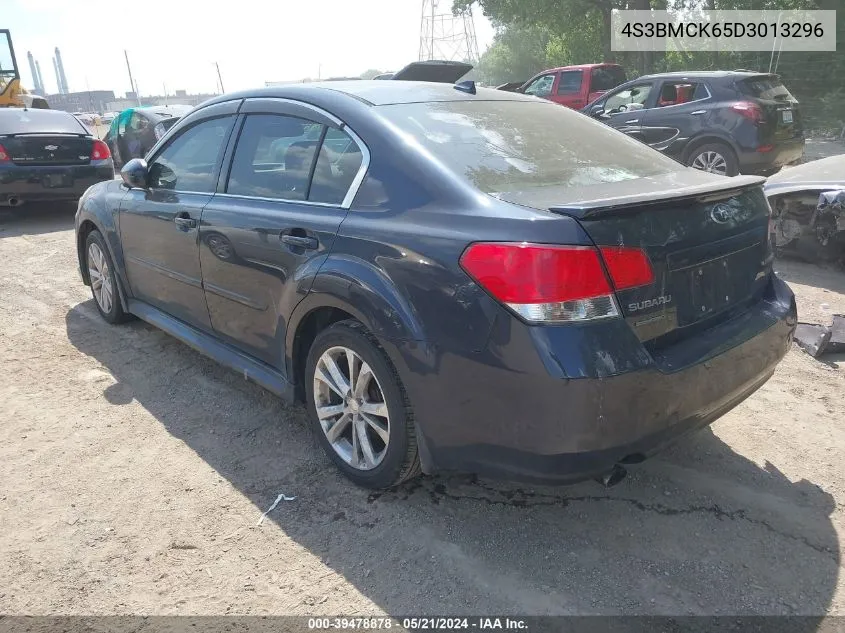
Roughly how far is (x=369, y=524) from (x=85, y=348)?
2.98m

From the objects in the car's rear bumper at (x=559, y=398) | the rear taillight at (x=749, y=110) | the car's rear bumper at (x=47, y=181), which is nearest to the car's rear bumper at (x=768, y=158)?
the rear taillight at (x=749, y=110)

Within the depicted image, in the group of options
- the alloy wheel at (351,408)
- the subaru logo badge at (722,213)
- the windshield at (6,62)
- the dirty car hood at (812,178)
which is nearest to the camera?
the subaru logo badge at (722,213)

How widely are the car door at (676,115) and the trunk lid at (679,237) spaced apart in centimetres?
737

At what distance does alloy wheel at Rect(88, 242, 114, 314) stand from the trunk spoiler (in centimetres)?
365

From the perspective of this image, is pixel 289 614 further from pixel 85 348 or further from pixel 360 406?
pixel 85 348

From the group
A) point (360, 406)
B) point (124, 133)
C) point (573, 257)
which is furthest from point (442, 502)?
point (124, 133)

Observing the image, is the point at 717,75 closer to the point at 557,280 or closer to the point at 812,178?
the point at 812,178

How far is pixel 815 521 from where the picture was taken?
8.56 ft

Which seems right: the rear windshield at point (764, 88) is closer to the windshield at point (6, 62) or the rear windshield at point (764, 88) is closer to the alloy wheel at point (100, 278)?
the alloy wheel at point (100, 278)

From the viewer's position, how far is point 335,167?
9.46 ft

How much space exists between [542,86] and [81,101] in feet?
394

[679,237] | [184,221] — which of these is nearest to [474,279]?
[679,237]

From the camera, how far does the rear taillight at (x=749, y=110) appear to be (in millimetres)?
8820

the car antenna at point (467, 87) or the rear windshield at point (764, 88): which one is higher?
the car antenna at point (467, 87)
